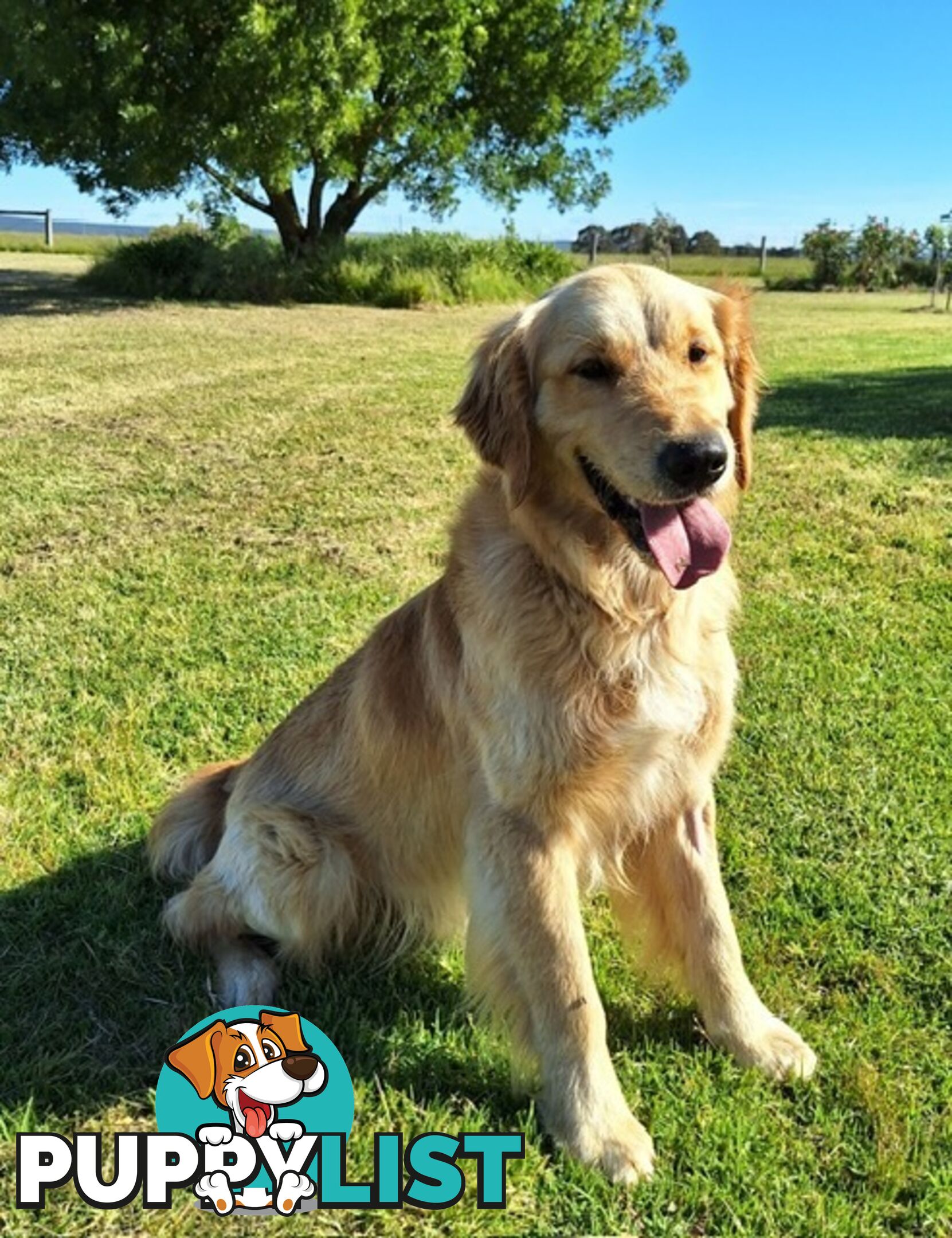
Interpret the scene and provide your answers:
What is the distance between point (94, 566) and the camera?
17.1 ft

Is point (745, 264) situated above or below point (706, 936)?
above

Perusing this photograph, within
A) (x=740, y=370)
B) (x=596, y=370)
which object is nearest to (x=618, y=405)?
(x=596, y=370)

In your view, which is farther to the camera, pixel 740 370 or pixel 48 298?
pixel 48 298

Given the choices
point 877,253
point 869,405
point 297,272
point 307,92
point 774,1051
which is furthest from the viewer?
point 877,253

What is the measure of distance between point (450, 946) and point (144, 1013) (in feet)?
2.61

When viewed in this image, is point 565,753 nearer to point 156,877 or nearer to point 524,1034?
point 524,1034

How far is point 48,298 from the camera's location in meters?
17.3

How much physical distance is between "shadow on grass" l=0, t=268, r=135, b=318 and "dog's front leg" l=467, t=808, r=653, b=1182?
49.2 feet

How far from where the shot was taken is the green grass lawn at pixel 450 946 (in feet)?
6.68

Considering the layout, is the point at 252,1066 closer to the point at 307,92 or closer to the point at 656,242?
the point at 307,92

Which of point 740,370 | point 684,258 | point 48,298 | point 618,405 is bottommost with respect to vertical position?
point 618,405

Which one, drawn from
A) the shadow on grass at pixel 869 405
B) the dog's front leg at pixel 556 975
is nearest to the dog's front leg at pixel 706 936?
the dog's front leg at pixel 556 975

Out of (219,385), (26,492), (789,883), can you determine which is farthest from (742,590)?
(219,385)

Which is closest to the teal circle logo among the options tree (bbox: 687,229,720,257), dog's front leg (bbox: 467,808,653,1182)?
dog's front leg (bbox: 467,808,653,1182)
